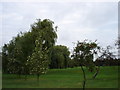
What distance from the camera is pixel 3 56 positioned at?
1565 inches

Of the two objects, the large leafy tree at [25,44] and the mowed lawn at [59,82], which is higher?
the large leafy tree at [25,44]

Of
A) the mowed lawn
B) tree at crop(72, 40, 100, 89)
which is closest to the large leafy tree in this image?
the mowed lawn

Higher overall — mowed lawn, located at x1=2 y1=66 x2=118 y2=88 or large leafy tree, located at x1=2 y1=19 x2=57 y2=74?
large leafy tree, located at x1=2 y1=19 x2=57 y2=74

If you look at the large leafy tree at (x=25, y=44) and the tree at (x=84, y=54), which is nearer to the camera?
the tree at (x=84, y=54)

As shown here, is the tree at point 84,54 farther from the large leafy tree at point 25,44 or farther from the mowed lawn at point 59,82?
the large leafy tree at point 25,44

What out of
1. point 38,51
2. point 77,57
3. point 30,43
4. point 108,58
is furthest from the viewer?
point 30,43

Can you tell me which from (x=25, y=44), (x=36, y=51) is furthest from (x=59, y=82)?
(x=25, y=44)

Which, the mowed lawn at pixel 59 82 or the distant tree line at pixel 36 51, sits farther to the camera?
the distant tree line at pixel 36 51

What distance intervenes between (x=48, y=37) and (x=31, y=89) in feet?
63.7

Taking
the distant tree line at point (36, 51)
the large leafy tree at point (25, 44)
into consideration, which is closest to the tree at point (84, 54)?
the distant tree line at point (36, 51)

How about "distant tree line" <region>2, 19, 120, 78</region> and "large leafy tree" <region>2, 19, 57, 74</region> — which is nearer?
"distant tree line" <region>2, 19, 120, 78</region>

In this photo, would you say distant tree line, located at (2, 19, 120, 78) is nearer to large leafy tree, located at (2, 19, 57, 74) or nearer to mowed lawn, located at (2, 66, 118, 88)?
large leafy tree, located at (2, 19, 57, 74)

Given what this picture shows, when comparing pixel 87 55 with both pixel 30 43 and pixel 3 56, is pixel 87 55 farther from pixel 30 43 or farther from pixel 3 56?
pixel 3 56

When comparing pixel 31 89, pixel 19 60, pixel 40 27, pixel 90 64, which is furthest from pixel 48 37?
pixel 31 89
